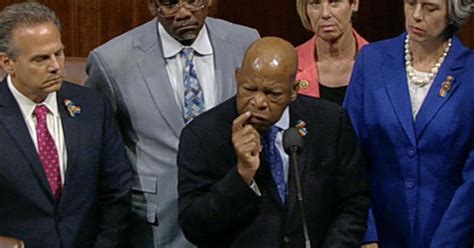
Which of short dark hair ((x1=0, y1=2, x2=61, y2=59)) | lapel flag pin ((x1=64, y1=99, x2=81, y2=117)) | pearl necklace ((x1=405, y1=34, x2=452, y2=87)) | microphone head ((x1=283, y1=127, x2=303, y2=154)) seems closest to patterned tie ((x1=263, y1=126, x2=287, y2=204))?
microphone head ((x1=283, y1=127, x2=303, y2=154))

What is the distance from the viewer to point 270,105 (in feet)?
7.68

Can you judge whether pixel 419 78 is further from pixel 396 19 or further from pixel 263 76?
pixel 396 19

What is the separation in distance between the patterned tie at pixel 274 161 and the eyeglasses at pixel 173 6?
18.7 inches

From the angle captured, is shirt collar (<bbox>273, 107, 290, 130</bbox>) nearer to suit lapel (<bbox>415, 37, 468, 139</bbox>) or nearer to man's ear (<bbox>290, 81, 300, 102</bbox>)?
man's ear (<bbox>290, 81, 300, 102</bbox>)

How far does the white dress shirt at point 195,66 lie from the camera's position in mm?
2771

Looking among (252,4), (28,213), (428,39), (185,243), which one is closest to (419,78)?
(428,39)

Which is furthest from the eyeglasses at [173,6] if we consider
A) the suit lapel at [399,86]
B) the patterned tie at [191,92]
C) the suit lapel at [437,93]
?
the suit lapel at [437,93]

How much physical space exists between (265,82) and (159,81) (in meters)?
0.49

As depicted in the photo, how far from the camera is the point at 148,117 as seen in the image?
2744 millimetres

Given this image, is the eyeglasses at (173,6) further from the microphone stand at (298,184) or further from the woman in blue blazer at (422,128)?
the microphone stand at (298,184)

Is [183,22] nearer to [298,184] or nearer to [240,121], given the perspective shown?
[240,121]

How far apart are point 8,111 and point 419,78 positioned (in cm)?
97

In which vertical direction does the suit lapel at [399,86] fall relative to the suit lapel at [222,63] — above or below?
above

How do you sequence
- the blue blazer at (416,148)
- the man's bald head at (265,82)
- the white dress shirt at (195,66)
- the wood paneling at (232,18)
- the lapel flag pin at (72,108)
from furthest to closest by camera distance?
1. the wood paneling at (232,18)
2. the white dress shirt at (195,66)
3. the lapel flag pin at (72,108)
4. the blue blazer at (416,148)
5. the man's bald head at (265,82)
